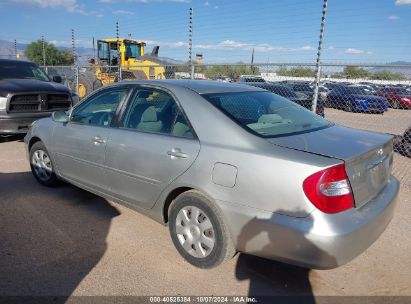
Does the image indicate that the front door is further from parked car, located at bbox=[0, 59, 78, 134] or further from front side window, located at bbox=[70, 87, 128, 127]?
parked car, located at bbox=[0, 59, 78, 134]

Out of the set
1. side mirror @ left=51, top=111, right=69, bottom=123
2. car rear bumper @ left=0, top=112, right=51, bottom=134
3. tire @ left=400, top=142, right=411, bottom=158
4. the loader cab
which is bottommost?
tire @ left=400, top=142, right=411, bottom=158

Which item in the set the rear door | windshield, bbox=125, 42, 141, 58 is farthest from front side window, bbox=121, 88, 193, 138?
windshield, bbox=125, 42, 141, 58

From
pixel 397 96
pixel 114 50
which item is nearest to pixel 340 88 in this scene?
pixel 397 96

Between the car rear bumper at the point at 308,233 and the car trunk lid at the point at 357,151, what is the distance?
0.50ft

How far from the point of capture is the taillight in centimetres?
248

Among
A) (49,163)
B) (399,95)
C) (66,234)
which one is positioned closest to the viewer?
(66,234)

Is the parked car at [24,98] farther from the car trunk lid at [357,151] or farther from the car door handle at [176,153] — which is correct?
the car trunk lid at [357,151]

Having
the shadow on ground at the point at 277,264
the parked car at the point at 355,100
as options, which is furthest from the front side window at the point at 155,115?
the parked car at the point at 355,100

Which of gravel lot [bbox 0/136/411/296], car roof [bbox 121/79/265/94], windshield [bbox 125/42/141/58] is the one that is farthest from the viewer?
windshield [bbox 125/42/141/58]

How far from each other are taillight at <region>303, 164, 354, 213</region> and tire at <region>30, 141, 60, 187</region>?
3.63 meters

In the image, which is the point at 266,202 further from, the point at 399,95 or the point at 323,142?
the point at 399,95

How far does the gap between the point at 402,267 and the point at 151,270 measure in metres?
2.28

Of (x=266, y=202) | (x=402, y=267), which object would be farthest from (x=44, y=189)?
(x=402, y=267)

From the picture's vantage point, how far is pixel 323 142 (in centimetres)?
290
